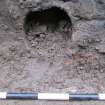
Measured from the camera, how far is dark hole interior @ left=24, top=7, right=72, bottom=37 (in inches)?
140

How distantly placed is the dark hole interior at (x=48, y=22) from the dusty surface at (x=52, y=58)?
3 cm

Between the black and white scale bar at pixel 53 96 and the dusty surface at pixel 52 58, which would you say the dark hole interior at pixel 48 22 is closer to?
the dusty surface at pixel 52 58

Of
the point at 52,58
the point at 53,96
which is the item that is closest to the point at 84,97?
the point at 53,96

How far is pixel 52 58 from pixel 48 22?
430 millimetres

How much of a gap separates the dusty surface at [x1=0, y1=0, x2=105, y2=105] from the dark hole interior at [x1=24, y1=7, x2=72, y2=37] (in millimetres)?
30

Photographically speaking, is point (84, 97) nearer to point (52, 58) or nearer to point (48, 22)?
point (52, 58)

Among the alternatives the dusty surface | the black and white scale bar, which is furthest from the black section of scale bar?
the dusty surface

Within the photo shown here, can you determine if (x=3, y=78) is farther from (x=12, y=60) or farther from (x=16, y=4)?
(x=16, y=4)

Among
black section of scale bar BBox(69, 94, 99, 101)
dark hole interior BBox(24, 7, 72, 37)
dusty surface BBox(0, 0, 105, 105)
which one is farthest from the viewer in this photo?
dark hole interior BBox(24, 7, 72, 37)

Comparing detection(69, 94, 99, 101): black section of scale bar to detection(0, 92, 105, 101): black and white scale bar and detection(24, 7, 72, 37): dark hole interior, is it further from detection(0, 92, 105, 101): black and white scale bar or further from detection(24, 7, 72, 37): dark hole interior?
detection(24, 7, 72, 37): dark hole interior

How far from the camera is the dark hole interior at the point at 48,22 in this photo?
356 centimetres

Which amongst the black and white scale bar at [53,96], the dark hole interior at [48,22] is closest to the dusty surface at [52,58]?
the dark hole interior at [48,22]

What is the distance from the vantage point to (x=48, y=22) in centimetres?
362

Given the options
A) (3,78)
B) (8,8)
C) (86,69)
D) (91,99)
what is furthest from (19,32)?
(91,99)
